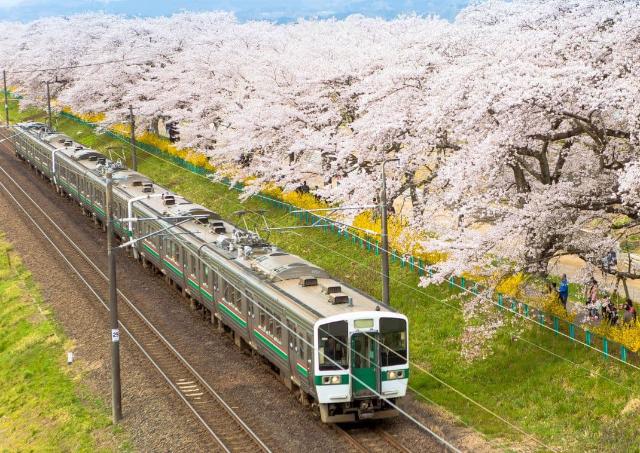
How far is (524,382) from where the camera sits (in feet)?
71.5

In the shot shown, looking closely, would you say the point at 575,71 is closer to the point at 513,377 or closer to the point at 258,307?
the point at 513,377

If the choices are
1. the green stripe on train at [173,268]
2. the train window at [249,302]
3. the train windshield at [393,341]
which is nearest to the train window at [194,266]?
the green stripe on train at [173,268]

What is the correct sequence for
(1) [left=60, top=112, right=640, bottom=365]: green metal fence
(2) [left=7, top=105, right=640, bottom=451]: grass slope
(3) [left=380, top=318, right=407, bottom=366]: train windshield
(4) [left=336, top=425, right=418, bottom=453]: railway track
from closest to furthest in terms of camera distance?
(4) [left=336, top=425, right=418, bottom=453]: railway track, (3) [left=380, top=318, right=407, bottom=366]: train windshield, (2) [left=7, top=105, right=640, bottom=451]: grass slope, (1) [left=60, top=112, right=640, bottom=365]: green metal fence

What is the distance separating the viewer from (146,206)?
3341 cm

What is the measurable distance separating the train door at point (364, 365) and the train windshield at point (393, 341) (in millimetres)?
197

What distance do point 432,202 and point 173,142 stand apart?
36.7 metres

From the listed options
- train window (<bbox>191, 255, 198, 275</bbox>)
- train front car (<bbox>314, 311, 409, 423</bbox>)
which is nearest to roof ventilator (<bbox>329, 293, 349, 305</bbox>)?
train front car (<bbox>314, 311, 409, 423</bbox>)

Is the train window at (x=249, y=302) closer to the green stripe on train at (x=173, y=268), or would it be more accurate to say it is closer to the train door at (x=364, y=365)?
the train door at (x=364, y=365)

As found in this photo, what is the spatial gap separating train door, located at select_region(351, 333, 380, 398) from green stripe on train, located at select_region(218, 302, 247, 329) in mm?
5423

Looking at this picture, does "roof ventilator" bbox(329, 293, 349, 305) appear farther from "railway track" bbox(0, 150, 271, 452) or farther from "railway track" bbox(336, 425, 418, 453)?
"railway track" bbox(0, 150, 271, 452)

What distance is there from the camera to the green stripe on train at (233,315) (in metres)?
23.7

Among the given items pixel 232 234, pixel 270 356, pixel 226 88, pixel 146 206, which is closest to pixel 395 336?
pixel 270 356

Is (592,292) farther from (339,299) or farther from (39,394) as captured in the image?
(39,394)

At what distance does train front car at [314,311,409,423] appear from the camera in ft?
61.1
